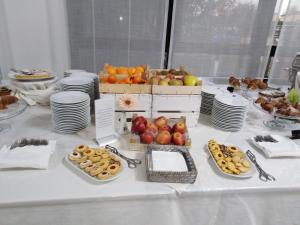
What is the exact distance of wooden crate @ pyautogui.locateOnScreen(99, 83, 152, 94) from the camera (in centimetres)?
84

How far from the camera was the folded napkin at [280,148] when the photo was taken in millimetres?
789

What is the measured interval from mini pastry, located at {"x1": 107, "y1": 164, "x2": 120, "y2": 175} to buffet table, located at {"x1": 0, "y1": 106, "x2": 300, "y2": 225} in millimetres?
24

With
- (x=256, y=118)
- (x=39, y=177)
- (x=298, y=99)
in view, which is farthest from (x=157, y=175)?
(x=298, y=99)

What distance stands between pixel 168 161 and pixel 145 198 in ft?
0.42

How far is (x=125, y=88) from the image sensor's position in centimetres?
85

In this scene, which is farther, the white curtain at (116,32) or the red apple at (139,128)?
the white curtain at (116,32)

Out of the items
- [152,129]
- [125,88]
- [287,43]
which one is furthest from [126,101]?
[287,43]

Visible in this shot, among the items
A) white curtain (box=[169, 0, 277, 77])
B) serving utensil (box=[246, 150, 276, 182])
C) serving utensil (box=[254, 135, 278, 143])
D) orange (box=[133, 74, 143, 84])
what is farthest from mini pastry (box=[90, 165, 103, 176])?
white curtain (box=[169, 0, 277, 77])

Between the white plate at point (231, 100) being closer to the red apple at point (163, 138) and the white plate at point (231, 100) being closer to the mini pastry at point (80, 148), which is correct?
the red apple at point (163, 138)

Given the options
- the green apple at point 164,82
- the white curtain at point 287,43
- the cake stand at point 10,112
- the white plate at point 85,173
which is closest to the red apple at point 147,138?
the white plate at point 85,173

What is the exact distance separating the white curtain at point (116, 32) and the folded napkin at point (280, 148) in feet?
5.32

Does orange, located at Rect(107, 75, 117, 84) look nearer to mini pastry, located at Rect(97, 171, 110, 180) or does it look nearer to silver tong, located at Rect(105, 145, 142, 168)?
silver tong, located at Rect(105, 145, 142, 168)

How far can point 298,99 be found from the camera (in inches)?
43.9

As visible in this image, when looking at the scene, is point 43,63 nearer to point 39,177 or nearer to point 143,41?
point 143,41
